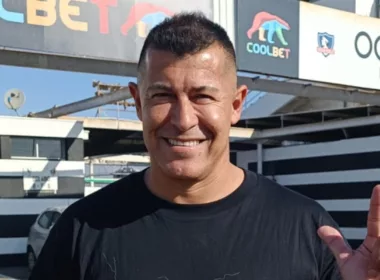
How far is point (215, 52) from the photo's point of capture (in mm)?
1911

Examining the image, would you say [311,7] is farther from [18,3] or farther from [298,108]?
[298,108]

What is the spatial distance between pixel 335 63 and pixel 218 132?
8.85 meters

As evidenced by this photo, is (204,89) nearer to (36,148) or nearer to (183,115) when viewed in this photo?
(183,115)

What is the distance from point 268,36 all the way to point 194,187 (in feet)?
24.9

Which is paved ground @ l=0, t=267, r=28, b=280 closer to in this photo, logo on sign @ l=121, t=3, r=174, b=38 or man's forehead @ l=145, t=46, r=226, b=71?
logo on sign @ l=121, t=3, r=174, b=38

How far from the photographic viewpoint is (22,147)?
13.4 m

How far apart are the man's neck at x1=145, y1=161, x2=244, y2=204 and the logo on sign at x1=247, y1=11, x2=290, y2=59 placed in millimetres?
7098

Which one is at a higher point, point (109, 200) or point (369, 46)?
point (369, 46)

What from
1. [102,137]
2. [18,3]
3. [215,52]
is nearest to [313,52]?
[18,3]

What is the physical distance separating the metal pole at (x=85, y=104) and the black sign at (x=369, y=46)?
4294 millimetres

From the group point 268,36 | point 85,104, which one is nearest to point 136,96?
point 268,36

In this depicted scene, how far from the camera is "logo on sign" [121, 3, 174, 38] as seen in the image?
8.12m

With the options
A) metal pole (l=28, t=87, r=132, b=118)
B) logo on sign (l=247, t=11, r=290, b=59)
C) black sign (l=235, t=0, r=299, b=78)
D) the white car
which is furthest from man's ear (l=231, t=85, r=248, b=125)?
the white car

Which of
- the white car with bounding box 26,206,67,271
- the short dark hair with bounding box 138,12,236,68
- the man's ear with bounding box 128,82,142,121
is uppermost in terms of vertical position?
the short dark hair with bounding box 138,12,236,68
